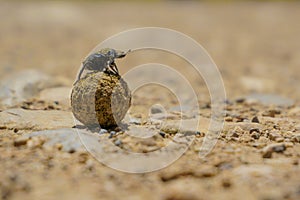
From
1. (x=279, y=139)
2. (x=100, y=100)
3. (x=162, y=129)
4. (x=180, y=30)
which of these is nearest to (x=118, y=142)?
(x=100, y=100)

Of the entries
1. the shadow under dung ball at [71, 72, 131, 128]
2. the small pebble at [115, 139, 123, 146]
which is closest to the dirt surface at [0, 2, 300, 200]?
the small pebble at [115, 139, 123, 146]

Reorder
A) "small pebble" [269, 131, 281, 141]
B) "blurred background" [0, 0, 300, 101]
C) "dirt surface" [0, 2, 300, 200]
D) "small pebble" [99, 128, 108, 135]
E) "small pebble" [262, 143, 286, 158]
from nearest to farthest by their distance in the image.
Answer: "dirt surface" [0, 2, 300, 200]
"small pebble" [262, 143, 286, 158]
"small pebble" [99, 128, 108, 135]
"small pebble" [269, 131, 281, 141]
"blurred background" [0, 0, 300, 101]

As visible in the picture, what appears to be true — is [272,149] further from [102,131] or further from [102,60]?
[102,60]

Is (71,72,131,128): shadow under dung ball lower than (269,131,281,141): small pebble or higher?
higher

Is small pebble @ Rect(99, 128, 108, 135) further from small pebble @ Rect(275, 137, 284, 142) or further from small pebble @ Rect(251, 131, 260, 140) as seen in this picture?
small pebble @ Rect(275, 137, 284, 142)

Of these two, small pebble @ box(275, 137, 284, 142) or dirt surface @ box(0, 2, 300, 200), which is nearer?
dirt surface @ box(0, 2, 300, 200)

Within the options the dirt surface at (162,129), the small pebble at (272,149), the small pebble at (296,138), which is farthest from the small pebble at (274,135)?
the small pebble at (272,149)

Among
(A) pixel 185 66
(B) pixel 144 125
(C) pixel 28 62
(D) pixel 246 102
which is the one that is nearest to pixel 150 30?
(A) pixel 185 66

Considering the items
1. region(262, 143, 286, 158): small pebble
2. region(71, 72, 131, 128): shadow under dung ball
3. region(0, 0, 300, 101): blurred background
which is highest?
region(0, 0, 300, 101): blurred background

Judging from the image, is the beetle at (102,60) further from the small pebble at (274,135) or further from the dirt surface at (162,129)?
the small pebble at (274,135)
